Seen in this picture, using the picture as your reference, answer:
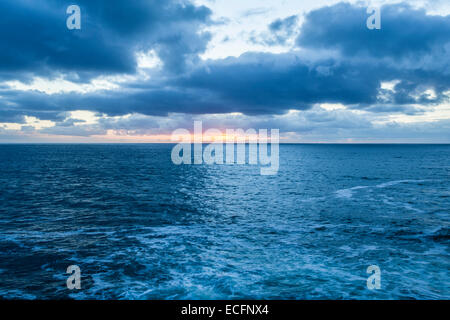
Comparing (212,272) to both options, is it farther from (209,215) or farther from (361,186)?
(361,186)

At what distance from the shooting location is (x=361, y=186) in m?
62.2

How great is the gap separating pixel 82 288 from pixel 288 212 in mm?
28470

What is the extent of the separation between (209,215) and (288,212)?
11442mm

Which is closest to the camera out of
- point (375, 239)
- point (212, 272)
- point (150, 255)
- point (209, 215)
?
point (212, 272)

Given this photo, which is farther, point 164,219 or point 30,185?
point 30,185

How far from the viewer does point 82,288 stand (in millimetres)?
18422

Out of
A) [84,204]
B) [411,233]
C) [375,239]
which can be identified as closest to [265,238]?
[375,239]

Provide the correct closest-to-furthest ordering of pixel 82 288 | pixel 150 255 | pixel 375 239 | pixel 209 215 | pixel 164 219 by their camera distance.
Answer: pixel 82 288
pixel 150 255
pixel 375 239
pixel 164 219
pixel 209 215

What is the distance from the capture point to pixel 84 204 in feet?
143
